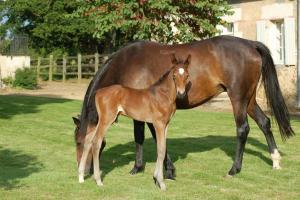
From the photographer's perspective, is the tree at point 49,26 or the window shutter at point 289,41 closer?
the window shutter at point 289,41

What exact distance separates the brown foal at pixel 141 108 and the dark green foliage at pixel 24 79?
21556mm

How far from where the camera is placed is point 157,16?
17.6 metres

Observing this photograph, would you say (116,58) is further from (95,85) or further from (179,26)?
(179,26)

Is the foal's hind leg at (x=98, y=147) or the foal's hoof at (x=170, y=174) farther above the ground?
the foal's hind leg at (x=98, y=147)

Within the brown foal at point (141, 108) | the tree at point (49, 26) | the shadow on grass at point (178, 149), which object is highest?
the tree at point (49, 26)

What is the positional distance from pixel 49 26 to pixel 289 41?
76.9 feet

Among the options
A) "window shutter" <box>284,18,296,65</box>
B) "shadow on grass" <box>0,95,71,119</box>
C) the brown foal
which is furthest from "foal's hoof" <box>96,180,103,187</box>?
"window shutter" <box>284,18,296,65</box>

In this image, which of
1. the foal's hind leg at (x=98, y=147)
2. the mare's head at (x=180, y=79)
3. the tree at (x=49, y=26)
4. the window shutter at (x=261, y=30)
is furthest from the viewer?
the tree at (x=49, y=26)

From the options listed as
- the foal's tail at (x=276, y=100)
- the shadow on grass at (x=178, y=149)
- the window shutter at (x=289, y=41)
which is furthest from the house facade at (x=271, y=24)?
the foal's tail at (x=276, y=100)

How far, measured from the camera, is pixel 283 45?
18.3m

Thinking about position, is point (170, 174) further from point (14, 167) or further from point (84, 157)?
point (14, 167)

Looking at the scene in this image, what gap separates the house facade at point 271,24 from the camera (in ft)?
58.6

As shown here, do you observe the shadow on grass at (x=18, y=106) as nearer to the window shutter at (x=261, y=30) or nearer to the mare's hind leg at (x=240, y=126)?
the window shutter at (x=261, y=30)

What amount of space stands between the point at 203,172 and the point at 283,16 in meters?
11.3
